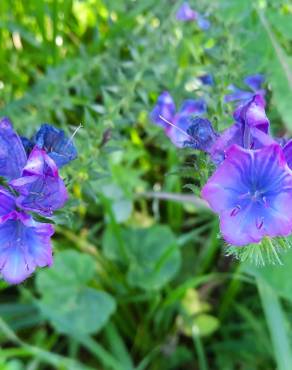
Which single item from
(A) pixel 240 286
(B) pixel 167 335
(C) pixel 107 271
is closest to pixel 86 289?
(C) pixel 107 271

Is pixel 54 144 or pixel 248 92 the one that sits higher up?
pixel 54 144

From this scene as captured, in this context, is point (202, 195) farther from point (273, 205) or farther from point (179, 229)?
point (179, 229)

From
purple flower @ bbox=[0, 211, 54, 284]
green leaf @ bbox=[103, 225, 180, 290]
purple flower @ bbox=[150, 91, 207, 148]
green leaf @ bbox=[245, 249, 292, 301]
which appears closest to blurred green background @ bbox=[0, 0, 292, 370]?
green leaf @ bbox=[103, 225, 180, 290]

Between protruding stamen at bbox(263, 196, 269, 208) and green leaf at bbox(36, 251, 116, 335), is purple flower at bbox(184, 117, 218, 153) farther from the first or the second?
green leaf at bbox(36, 251, 116, 335)

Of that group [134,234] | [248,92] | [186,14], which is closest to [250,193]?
[248,92]

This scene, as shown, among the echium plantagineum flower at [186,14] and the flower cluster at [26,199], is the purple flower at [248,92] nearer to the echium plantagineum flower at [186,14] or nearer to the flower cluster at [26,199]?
the echium plantagineum flower at [186,14]

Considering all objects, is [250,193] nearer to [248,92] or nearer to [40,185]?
[40,185]
